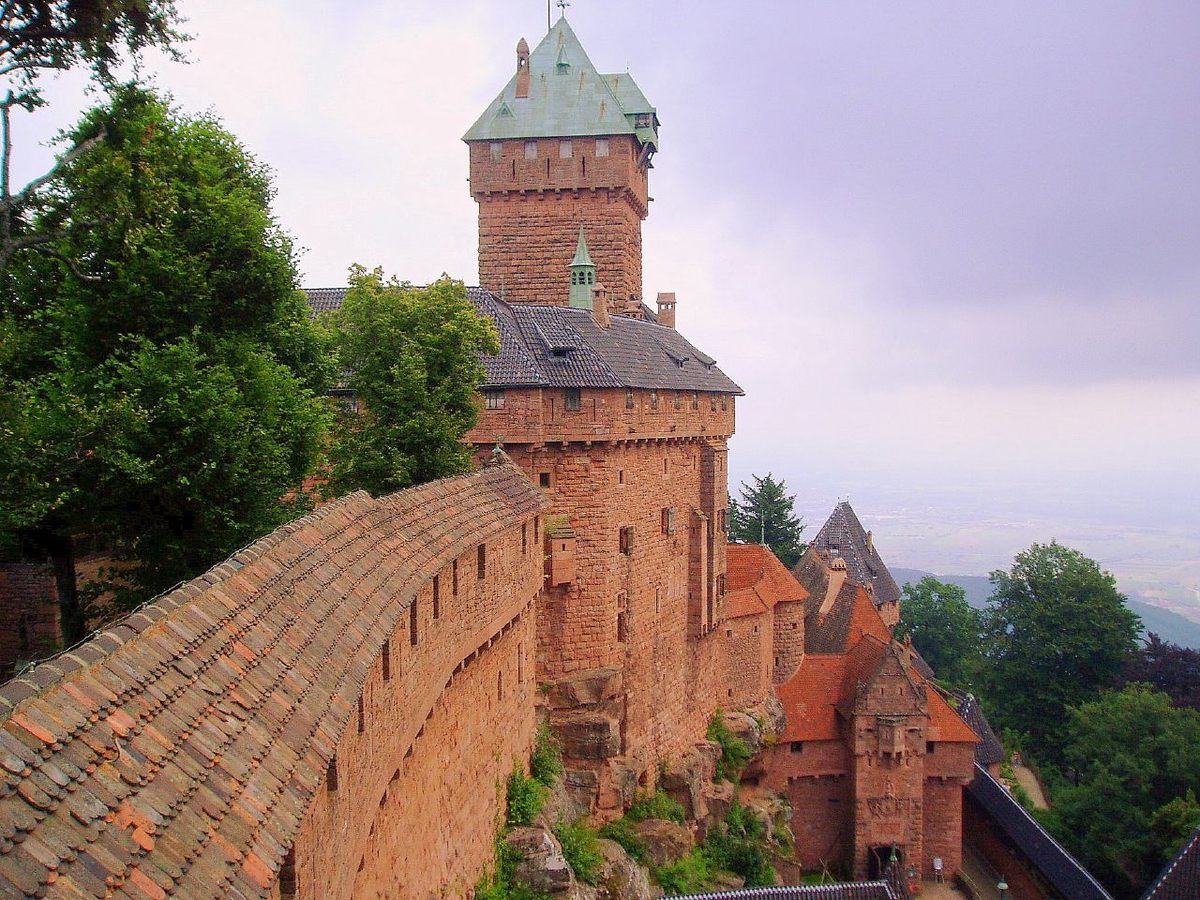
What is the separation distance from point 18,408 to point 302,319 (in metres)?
5.72

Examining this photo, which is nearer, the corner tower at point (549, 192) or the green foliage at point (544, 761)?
the green foliage at point (544, 761)

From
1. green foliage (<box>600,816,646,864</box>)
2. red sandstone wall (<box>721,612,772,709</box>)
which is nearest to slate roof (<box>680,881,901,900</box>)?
green foliage (<box>600,816,646,864</box>)

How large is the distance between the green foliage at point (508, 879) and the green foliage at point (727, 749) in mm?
16453

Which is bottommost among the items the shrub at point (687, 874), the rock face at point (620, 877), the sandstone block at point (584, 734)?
the shrub at point (687, 874)

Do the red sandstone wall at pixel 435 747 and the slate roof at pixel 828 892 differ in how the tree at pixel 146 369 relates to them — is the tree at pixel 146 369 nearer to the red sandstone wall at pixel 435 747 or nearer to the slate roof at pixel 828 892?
the red sandstone wall at pixel 435 747

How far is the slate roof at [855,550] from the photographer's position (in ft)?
165

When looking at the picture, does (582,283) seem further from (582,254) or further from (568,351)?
(568,351)

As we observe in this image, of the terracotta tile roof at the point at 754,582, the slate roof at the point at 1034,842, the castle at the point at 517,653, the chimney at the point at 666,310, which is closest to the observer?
the castle at the point at 517,653

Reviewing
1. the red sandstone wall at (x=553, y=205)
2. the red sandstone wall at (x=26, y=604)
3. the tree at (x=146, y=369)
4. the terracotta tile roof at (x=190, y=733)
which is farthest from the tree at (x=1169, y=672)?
the terracotta tile roof at (x=190, y=733)

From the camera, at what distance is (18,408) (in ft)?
47.6

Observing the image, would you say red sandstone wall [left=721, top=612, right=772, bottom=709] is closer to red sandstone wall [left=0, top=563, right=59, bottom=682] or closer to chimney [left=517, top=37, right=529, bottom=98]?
chimney [left=517, top=37, right=529, bottom=98]

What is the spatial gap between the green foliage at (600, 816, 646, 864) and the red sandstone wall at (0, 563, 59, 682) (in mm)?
14000

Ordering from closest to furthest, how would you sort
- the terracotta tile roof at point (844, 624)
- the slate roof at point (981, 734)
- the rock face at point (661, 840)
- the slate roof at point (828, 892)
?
the rock face at point (661, 840) < the slate roof at point (828, 892) < the terracotta tile roof at point (844, 624) < the slate roof at point (981, 734)

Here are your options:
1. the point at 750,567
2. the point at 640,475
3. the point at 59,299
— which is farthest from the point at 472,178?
the point at 59,299
